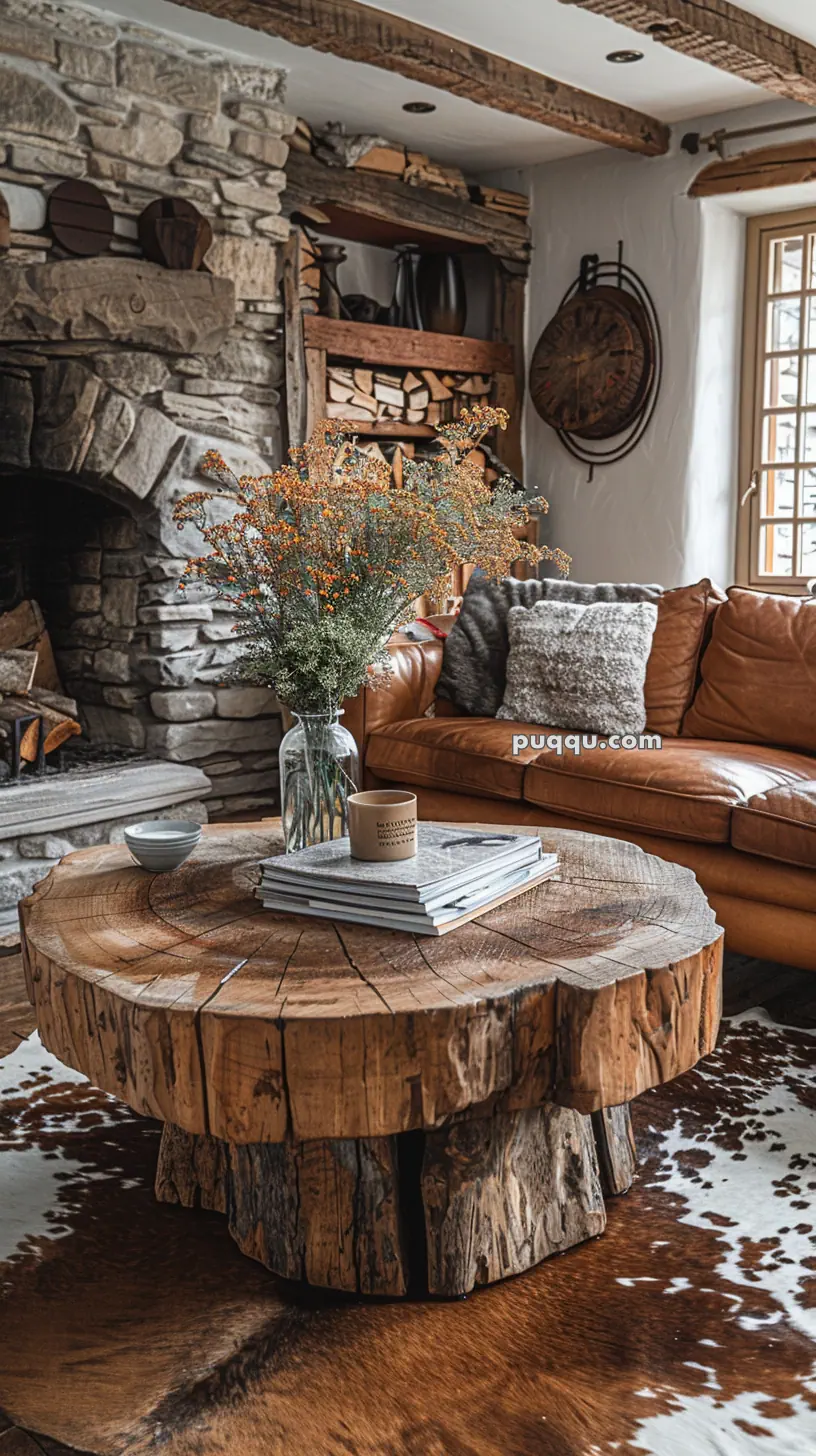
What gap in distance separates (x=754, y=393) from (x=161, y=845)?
3.89 m

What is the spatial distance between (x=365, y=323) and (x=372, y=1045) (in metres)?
3.99

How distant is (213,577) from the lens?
2.11 metres

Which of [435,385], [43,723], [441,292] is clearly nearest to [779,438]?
[435,385]

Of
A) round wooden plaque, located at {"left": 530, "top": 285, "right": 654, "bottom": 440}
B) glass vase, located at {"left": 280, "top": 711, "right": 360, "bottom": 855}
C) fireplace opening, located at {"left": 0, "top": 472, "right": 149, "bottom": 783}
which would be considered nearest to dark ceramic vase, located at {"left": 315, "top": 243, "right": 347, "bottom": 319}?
round wooden plaque, located at {"left": 530, "top": 285, "right": 654, "bottom": 440}

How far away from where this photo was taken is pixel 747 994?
2877 millimetres

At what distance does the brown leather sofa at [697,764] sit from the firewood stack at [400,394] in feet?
4.84

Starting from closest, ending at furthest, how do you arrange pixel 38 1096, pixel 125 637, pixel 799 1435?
1. pixel 799 1435
2. pixel 38 1096
3. pixel 125 637

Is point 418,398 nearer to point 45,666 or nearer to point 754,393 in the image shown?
point 754,393

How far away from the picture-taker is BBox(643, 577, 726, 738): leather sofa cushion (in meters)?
3.51

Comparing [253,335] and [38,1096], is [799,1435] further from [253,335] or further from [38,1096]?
[253,335]

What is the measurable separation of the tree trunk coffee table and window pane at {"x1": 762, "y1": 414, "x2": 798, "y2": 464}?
3501 millimetres

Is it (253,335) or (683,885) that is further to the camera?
(253,335)

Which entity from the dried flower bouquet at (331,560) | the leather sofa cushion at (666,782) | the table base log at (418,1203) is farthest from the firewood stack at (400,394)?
the table base log at (418,1203)

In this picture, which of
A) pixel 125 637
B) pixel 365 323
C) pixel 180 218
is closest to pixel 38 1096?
pixel 125 637
